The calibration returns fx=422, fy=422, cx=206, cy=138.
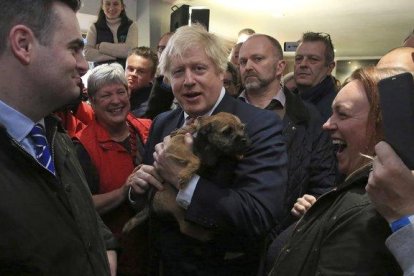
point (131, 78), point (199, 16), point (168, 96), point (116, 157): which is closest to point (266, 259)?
point (116, 157)

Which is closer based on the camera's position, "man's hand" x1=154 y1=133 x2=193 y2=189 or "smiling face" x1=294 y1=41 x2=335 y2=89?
"man's hand" x1=154 y1=133 x2=193 y2=189

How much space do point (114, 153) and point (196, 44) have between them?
0.89 m

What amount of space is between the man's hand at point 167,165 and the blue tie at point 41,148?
1.85 ft

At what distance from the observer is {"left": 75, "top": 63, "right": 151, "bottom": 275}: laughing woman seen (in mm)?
2008

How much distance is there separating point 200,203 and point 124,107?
4.00 ft

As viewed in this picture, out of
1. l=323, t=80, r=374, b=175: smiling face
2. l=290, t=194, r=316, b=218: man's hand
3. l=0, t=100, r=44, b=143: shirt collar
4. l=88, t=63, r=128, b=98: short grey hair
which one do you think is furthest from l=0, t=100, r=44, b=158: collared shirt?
l=88, t=63, r=128, b=98: short grey hair

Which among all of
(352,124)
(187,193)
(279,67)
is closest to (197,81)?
(187,193)

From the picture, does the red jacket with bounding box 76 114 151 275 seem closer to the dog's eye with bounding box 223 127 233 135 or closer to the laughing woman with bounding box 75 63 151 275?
the laughing woman with bounding box 75 63 151 275

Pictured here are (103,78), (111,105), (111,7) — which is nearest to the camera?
(111,105)

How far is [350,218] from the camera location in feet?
3.86

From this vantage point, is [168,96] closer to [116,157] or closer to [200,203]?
[116,157]

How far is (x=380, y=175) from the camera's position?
3.44 ft

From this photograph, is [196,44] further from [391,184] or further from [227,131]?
[391,184]

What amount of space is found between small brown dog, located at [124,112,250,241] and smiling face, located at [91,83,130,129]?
0.76 m
